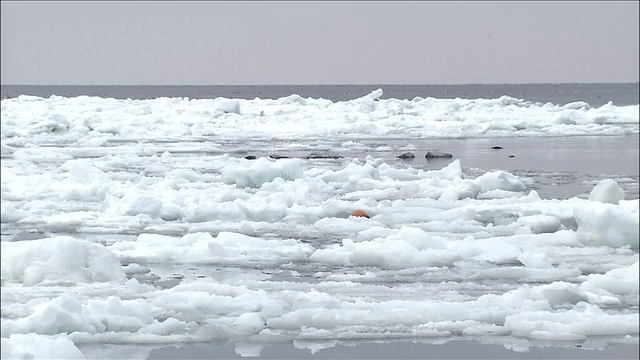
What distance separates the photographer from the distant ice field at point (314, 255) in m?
5.51

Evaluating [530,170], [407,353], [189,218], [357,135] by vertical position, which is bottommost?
[407,353]

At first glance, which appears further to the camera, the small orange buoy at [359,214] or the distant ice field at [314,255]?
the small orange buoy at [359,214]

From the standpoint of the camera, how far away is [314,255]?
7.85 meters

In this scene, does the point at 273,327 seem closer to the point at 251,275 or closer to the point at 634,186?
the point at 251,275

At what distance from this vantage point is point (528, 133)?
26.5 meters

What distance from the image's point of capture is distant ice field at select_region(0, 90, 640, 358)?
5.51 meters

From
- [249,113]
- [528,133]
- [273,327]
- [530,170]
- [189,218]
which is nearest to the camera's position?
[273,327]

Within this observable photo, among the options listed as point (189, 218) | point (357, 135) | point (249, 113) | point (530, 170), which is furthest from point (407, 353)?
point (249, 113)

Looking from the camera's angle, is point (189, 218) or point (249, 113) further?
point (249, 113)

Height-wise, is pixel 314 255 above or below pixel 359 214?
below

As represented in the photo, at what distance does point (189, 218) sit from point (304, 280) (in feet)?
11.1

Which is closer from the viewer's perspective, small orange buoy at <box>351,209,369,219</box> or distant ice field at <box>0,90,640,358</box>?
distant ice field at <box>0,90,640,358</box>

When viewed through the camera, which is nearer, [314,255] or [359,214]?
[314,255]

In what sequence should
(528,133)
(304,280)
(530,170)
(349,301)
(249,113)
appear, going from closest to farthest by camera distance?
(349,301) < (304,280) < (530,170) < (528,133) < (249,113)
